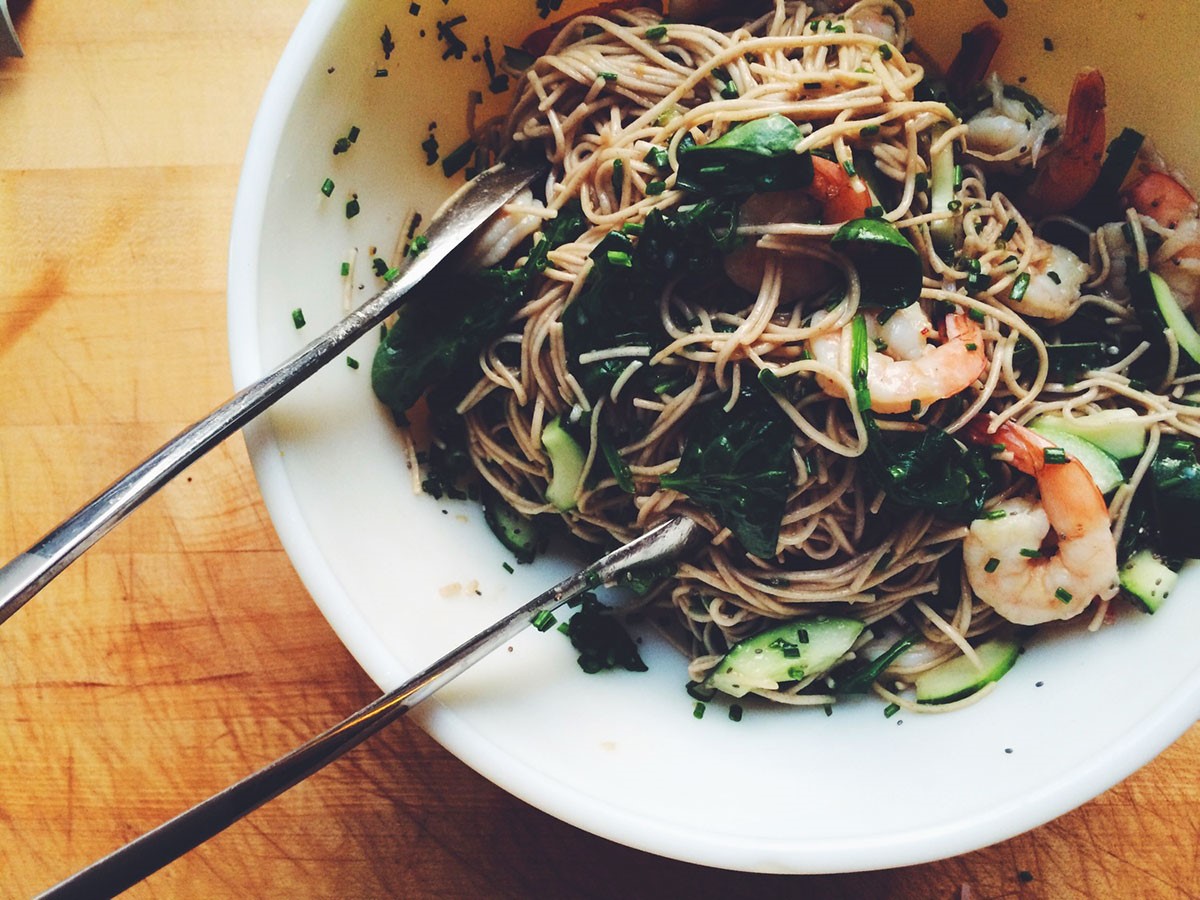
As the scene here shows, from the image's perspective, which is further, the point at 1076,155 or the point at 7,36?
the point at 7,36

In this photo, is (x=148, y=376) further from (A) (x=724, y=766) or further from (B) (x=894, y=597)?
(B) (x=894, y=597)

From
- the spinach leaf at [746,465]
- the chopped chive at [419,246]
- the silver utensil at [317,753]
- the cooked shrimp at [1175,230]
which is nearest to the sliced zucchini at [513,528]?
the silver utensil at [317,753]

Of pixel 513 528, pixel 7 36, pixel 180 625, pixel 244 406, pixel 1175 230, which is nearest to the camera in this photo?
pixel 244 406

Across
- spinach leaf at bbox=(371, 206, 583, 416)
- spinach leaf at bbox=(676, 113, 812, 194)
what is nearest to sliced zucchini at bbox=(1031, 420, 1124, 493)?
spinach leaf at bbox=(676, 113, 812, 194)

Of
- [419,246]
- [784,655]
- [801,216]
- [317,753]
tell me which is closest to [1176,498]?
[784,655]

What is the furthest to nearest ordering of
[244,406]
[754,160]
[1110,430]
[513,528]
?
[513,528]
[1110,430]
[754,160]
[244,406]

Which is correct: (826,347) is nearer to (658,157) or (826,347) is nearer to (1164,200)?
(658,157)
